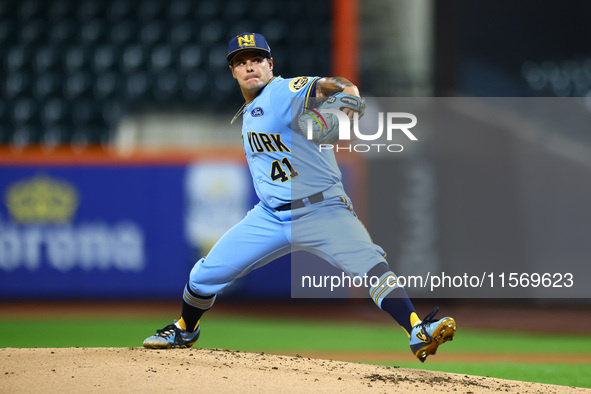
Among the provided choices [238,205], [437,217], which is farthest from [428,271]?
[238,205]

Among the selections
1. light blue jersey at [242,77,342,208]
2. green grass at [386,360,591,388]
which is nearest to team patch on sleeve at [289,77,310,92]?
light blue jersey at [242,77,342,208]

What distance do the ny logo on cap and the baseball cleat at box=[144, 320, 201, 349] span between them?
4.64 ft

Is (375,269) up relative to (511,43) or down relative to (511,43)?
down

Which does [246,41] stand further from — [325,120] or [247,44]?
[325,120]

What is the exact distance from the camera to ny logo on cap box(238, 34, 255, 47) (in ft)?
12.0

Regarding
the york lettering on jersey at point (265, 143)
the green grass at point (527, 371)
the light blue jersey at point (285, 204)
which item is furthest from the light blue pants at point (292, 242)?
the green grass at point (527, 371)

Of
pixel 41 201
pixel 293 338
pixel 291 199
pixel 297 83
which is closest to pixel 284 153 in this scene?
pixel 291 199

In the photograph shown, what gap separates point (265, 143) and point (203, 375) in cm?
108

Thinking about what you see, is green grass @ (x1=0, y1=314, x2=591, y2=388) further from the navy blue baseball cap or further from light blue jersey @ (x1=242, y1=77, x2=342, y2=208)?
the navy blue baseball cap

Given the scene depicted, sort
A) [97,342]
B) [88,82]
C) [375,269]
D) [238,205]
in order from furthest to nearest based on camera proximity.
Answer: [88,82], [238,205], [97,342], [375,269]

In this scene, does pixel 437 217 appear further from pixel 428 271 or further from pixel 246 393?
pixel 246 393

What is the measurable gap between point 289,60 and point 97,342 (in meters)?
4.41

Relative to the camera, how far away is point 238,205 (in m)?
7.49

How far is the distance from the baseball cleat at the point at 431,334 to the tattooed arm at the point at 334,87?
3.21 ft
